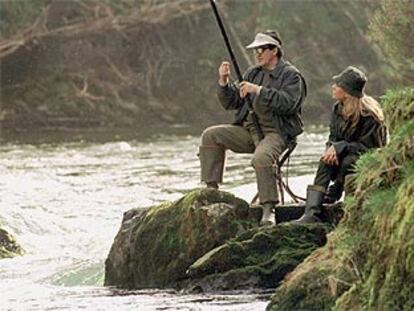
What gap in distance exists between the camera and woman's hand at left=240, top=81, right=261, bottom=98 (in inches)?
418

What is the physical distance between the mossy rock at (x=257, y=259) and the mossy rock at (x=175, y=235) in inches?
14.0

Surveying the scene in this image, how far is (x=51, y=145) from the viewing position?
29.5m

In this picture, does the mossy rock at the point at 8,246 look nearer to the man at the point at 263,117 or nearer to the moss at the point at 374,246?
the man at the point at 263,117

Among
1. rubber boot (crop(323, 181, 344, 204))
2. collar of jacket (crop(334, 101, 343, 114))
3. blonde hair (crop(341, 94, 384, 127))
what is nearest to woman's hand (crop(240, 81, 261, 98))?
collar of jacket (crop(334, 101, 343, 114))

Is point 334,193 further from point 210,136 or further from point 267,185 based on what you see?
point 210,136

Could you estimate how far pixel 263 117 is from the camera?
11.0 meters

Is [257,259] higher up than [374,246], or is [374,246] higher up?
[374,246]

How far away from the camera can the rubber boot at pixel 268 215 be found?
10.4 metres

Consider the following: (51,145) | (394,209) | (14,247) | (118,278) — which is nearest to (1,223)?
(14,247)

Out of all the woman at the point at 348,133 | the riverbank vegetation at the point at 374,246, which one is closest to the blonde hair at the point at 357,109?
the woman at the point at 348,133

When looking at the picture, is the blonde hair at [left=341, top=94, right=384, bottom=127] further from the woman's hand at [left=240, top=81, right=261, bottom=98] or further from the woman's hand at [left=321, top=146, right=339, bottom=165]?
the woman's hand at [left=240, top=81, right=261, bottom=98]

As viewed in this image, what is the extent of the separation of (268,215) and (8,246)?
4.34 meters

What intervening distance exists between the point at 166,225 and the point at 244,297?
1375 mm

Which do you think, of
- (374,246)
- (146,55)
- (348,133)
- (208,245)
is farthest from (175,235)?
(146,55)
